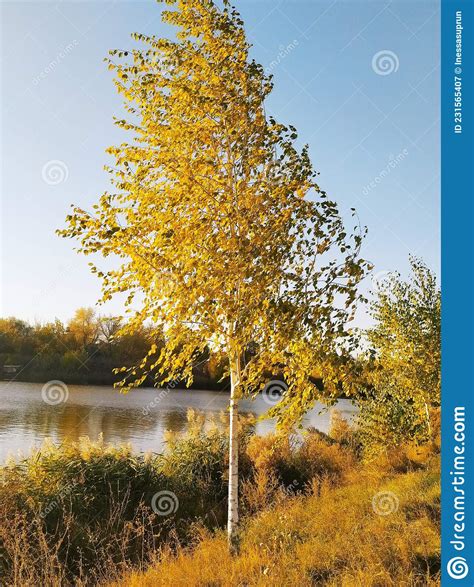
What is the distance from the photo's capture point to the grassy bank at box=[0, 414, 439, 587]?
21.3 ft

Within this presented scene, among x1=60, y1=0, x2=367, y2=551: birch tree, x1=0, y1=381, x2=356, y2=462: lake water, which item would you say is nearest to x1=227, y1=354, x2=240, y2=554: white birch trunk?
x1=60, y1=0, x2=367, y2=551: birch tree

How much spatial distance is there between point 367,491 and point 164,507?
4359mm

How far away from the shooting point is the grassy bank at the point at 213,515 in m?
6.48

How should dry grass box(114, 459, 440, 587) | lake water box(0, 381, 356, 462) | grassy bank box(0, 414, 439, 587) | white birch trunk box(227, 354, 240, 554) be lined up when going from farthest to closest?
lake water box(0, 381, 356, 462), white birch trunk box(227, 354, 240, 554), grassy bank box(0, 414, 439, 587), dry grass box(114, 459, 440, 587)

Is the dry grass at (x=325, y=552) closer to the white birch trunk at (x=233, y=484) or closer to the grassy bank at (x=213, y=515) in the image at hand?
the grassy bank at (x=213, y=515)

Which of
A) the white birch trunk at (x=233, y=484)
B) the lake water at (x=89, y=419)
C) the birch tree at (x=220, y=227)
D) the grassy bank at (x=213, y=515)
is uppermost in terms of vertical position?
the birch tree at (x=220, y=227)

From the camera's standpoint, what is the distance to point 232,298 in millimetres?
7020

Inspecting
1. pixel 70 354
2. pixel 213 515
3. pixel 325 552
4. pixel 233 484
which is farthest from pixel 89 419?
pixel 70 354

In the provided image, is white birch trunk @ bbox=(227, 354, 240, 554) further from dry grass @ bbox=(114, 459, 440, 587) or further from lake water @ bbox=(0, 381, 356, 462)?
lake water @ bbox=(0, 381, 356, 462)

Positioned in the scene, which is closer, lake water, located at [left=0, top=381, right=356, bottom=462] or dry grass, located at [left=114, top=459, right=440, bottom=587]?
dry grass, located at [left=114, top=459, right=440, bottom=587]

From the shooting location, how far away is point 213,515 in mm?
10891

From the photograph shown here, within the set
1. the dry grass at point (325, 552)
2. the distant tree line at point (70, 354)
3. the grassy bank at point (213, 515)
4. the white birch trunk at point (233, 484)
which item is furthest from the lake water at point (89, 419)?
the distant tree line at point (70, 354)

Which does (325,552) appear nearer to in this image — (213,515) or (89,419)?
(213,515)

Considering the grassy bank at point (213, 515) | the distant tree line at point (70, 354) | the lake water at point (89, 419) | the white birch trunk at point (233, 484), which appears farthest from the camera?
the distant tree line at point (70, 354)
